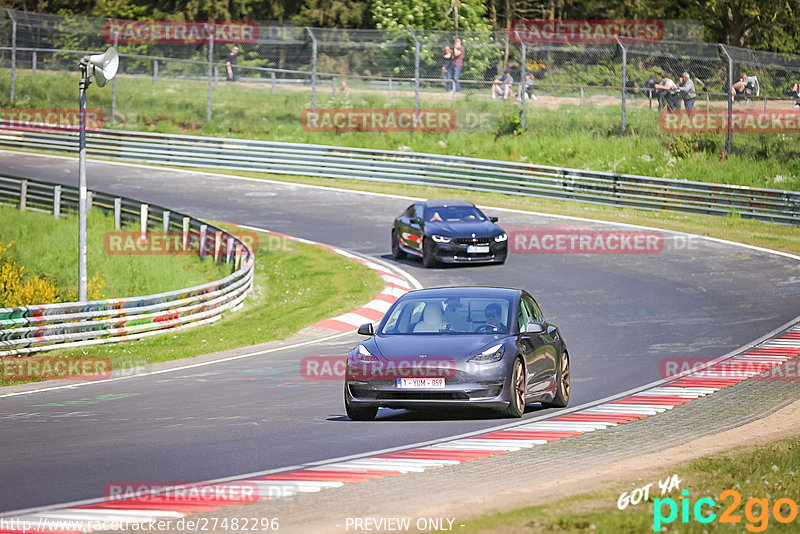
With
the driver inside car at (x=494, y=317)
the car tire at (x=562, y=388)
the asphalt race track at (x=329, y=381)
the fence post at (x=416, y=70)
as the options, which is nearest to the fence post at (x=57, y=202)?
the asphalt race track at (x=329, y=381)

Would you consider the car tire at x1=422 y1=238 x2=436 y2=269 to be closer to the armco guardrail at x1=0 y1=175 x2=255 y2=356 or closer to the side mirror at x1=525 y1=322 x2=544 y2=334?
the armco guardrail at x1=0 y1=175 x2=255 y2=356

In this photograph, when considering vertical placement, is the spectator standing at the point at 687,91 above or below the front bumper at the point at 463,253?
above

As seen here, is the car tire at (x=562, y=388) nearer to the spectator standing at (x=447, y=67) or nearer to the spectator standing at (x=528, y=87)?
the spectator standing at (x=528, y=87)

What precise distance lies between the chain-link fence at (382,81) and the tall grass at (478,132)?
0.06 meters

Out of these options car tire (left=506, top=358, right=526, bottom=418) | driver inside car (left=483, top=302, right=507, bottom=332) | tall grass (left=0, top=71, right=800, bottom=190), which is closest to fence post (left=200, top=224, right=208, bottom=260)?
tall grass (left=0, top=71, right=800, bottom=190)

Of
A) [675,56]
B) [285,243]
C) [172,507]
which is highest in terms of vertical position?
[675,56]

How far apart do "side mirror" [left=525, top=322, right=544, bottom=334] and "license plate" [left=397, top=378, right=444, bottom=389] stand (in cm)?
122

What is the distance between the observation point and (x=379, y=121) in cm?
4281

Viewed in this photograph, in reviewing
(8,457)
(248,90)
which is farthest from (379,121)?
(8,457)

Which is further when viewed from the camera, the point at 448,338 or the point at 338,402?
the point at 338,402

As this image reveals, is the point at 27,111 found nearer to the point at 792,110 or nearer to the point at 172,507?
the point at 792,110

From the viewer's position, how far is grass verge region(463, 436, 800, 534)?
23.8 ft

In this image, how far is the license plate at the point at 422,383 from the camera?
38.0 ft

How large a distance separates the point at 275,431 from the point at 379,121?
105 ft
